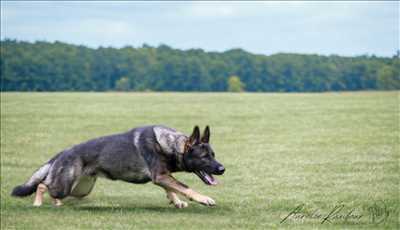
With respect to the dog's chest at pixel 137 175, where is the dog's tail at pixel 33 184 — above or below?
below

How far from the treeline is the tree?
741 mm

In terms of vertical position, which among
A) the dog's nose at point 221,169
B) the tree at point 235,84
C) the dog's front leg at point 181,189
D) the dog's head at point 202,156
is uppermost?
the dog's head at point 202,156

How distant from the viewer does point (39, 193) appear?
13.4m

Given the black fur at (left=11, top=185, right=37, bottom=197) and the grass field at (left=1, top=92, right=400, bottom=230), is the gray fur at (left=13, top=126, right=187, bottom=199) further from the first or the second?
the grass field at (left=1, top=92, right=400, bottom=230)

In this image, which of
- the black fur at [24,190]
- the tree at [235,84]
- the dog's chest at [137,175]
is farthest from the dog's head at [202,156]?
the tree at [235,84]

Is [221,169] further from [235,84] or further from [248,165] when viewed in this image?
[235,84]

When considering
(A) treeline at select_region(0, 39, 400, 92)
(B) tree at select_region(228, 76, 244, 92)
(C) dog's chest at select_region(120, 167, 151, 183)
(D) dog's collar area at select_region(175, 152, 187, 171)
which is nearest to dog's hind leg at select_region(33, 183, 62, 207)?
(C) dog's chest at select_region(120, 167, 151, 183)

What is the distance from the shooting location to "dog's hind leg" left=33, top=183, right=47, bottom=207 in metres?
13.4

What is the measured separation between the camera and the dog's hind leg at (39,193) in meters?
13.4

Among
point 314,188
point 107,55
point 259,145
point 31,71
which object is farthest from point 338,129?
point 107,55

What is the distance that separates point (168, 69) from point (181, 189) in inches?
3351

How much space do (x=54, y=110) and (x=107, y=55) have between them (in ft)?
181

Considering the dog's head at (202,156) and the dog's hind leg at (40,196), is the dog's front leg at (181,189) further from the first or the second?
the dog's hind leg at (40,196)

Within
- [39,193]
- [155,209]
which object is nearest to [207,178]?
[155,209]
